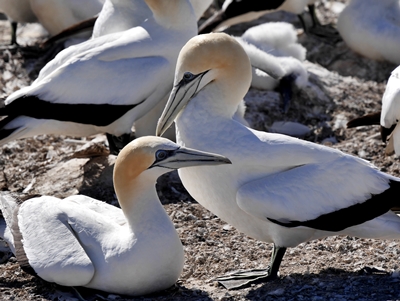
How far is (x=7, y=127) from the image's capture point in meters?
5.93

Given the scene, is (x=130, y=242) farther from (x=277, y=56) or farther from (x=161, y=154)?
(x=277, y=56)

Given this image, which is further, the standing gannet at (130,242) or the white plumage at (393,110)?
the white plumage at (393,110)

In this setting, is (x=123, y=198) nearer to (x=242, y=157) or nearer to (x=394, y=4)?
(x=242, y=157)

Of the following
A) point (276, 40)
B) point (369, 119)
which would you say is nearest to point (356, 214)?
point (369, 119)

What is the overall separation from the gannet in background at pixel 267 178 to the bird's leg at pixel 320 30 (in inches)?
186

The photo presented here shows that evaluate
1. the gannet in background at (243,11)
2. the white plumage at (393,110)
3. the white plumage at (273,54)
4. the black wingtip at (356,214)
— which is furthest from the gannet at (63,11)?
the black wingtip at (356,214)

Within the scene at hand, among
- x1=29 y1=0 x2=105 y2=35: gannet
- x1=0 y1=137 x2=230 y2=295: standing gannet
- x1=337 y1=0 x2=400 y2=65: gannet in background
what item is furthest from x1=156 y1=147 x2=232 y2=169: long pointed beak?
x1=337 y1=0 x2=400 y2=65: gannet in background

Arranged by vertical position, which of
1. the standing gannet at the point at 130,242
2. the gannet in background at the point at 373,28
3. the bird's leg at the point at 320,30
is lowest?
the bird's leg at the point at 320,30

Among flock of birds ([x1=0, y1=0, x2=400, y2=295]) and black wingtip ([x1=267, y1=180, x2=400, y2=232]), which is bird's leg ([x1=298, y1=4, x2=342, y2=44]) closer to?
flock of birds ([x1=0, y1=0, x2=400, y2=295])

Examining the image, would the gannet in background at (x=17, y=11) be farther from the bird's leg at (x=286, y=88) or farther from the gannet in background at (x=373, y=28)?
the gannet in background at (x=373, y=28)

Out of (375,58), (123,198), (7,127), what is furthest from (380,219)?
(375,58)

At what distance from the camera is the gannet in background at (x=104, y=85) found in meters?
5.94

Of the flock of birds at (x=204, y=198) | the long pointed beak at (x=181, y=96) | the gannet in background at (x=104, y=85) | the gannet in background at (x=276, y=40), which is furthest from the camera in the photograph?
the gannet in background at (x=276, y=40)

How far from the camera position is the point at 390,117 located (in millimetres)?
5984
